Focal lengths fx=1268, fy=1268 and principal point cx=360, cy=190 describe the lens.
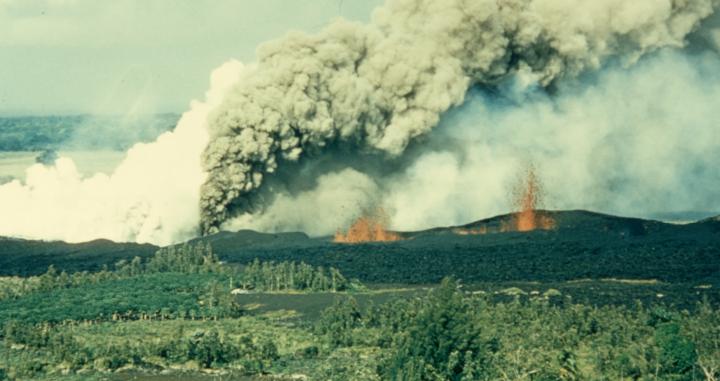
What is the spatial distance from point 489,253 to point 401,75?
51.9ft

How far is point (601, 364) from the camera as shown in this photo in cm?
3588

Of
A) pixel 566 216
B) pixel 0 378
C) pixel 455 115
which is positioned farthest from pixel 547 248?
pixel 0 378

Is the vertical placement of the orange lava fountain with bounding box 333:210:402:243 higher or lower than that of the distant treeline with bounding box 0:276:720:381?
higher

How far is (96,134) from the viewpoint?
133750mm

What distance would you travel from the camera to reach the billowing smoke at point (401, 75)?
224ft

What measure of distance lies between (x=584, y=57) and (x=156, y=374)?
1803 inches

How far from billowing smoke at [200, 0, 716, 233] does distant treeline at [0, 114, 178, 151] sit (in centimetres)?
5447

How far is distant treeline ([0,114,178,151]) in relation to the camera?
13025cm

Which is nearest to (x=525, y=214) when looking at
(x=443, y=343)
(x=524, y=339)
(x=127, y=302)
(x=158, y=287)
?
(x=158, y=287)

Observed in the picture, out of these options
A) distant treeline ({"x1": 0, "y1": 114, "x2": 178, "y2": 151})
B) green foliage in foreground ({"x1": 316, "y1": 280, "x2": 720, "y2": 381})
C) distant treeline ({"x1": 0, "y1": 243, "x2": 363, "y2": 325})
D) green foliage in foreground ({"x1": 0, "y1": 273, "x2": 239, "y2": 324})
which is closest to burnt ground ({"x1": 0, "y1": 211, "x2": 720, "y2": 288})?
distant treeline ({"x1": 0, "y1": 243, "x2": 363, "y2": 325})

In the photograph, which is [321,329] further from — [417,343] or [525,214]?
[525,214]

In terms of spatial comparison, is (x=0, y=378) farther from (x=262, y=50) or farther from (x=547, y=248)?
(x=262, y=50)

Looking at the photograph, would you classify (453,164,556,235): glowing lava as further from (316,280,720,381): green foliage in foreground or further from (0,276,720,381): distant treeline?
(316,280,720,381): green foliage in foreground

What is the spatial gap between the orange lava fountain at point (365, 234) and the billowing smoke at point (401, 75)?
174cm
